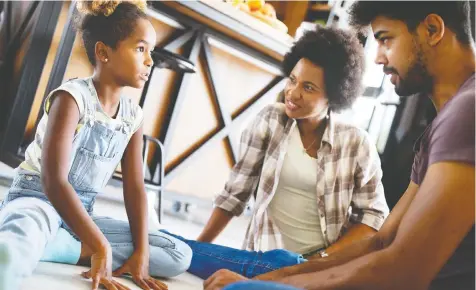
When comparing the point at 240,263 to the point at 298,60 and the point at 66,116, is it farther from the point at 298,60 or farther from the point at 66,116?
the point at 298,60

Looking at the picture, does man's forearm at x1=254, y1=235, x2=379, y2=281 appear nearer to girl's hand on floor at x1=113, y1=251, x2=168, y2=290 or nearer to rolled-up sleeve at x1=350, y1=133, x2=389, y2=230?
girl's hand on floor at x1=113, y1=251, x2=168, y2=290

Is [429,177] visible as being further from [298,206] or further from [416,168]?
[298,206]

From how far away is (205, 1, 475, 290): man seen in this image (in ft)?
2.62

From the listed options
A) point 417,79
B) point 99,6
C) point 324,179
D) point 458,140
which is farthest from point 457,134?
point 99,6

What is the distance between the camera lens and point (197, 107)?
3725 mm

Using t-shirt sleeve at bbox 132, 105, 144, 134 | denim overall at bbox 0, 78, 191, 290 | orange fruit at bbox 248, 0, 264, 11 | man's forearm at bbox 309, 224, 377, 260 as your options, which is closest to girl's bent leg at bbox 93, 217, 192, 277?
denim overall at bbox 0, 78, 191, 290

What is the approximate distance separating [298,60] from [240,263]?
96 centimetres

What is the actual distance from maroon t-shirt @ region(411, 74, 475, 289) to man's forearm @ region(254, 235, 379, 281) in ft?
1.04

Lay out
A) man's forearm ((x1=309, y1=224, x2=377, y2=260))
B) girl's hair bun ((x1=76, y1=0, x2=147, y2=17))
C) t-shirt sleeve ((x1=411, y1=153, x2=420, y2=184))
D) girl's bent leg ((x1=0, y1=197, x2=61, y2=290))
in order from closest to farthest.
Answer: girl's bent leg ((x1=0, y1=197, x2=61, y2=290))
t-shirt sleeve ((x1=411, y1=153, x2=420, y2=184))
girl's hair bun ((x1=76, y1=0, x2=147, y2=17))
man's forearm ((x1=309, y1=224, x2=377, y2=260))

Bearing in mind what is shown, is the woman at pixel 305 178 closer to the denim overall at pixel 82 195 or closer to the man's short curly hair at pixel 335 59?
the man's short curly hair at pixel 335 59

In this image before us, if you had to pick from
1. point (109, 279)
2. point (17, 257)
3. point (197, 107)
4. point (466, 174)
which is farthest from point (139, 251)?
point (197, 107)

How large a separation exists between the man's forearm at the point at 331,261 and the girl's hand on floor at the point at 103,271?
36cm

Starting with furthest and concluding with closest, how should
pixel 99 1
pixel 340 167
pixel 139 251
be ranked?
pixel 340 167
pixel 99 1
pixel 139 251

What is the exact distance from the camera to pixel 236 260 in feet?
5.73
